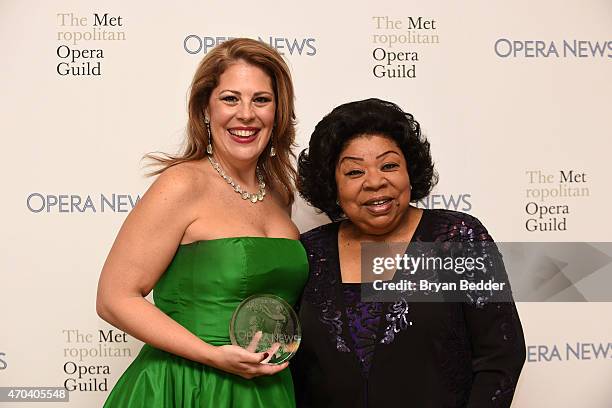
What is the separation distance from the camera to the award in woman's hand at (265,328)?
3.99 ft

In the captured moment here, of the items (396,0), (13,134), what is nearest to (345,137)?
(396,0)

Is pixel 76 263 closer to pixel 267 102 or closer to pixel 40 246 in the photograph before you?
pixel 40 246

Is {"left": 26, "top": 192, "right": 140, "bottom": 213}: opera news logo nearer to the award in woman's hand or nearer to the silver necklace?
the silver necklace

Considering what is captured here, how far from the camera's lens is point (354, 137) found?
134cm

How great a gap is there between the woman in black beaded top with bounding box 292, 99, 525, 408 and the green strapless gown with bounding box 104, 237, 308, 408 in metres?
0.09

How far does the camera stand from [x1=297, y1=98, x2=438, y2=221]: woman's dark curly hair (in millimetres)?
1331

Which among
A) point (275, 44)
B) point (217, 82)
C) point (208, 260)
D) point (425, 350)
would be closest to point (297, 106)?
point (275, 44)

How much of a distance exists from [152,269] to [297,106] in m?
0.70

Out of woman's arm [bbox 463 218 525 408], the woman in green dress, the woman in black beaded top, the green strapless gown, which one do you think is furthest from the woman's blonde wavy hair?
woman's arm [bbox 463 218 525 408]

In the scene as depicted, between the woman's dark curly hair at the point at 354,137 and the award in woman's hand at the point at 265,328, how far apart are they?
29cm

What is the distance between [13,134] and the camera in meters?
1.80

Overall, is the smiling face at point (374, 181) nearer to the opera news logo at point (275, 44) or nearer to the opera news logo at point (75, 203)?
the opera news logo at point (275, 44)

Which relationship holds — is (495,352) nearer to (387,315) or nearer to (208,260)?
(387,315)

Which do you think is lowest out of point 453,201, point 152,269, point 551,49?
point 152,269
